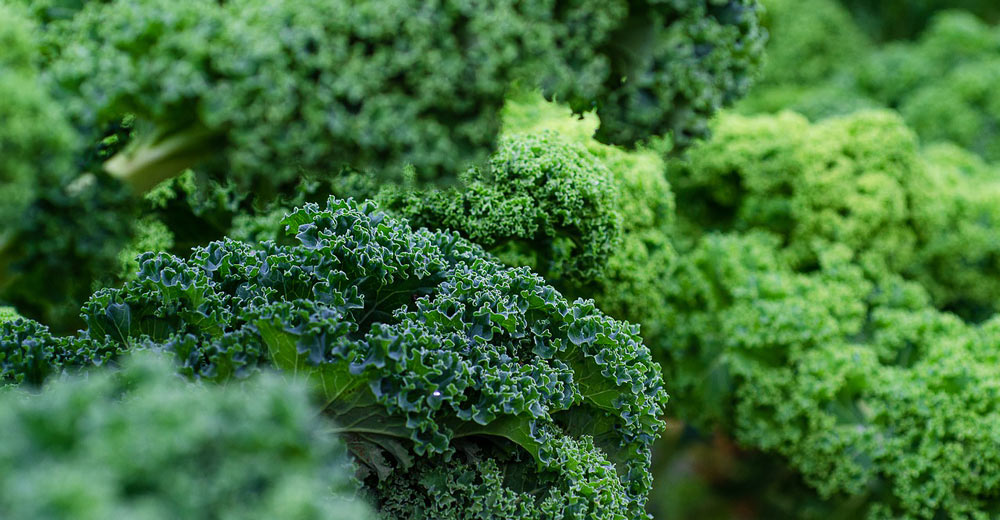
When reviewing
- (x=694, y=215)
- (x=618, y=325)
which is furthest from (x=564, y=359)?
(x=694, y=215)

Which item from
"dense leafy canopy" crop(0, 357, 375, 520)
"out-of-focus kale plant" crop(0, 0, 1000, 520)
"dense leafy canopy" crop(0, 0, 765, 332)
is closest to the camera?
"dense leafy canopy" crop(0, 357, 375, 520)

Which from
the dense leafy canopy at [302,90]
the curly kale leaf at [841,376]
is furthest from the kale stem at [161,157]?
the curly kale leaf at [841,376]

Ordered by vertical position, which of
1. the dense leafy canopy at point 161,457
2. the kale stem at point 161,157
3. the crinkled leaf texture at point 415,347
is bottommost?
the dense leafy canopy at point 161,457

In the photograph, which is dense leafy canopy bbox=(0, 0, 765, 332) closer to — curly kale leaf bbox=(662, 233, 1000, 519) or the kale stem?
the kale stem

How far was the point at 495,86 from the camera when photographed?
3.29 m

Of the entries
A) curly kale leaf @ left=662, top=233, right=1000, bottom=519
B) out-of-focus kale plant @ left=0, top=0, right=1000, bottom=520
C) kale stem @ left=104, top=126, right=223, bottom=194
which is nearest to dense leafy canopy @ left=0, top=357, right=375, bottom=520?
out-of-focus kale plant @ left=0, top=0, right=1000, bottom=520

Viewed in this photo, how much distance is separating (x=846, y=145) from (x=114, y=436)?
3.63 meters

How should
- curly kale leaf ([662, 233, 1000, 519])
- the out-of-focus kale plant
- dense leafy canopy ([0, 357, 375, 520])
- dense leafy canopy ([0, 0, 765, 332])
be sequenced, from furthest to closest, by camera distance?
curly kale leaf ([662, 233, 1000, 519]) → dense leafy canopy ([0, 0, 765, 332]) → the out-of-focus kale plant → dense leafy canopy ([0, 357, 375, 520])

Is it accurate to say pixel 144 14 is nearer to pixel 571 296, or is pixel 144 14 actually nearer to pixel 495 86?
pixel 495 86

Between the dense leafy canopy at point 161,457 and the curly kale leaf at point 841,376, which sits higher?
the curly kale leaf at point 841,376

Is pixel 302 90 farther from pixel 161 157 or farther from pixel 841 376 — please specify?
pixel 841 376

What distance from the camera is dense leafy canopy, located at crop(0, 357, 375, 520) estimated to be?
1007mm

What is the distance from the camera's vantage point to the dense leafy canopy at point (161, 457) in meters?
1.01

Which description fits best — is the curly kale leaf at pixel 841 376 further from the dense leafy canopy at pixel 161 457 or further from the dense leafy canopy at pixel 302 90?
the dense leafy canopy at pixel 161 457
